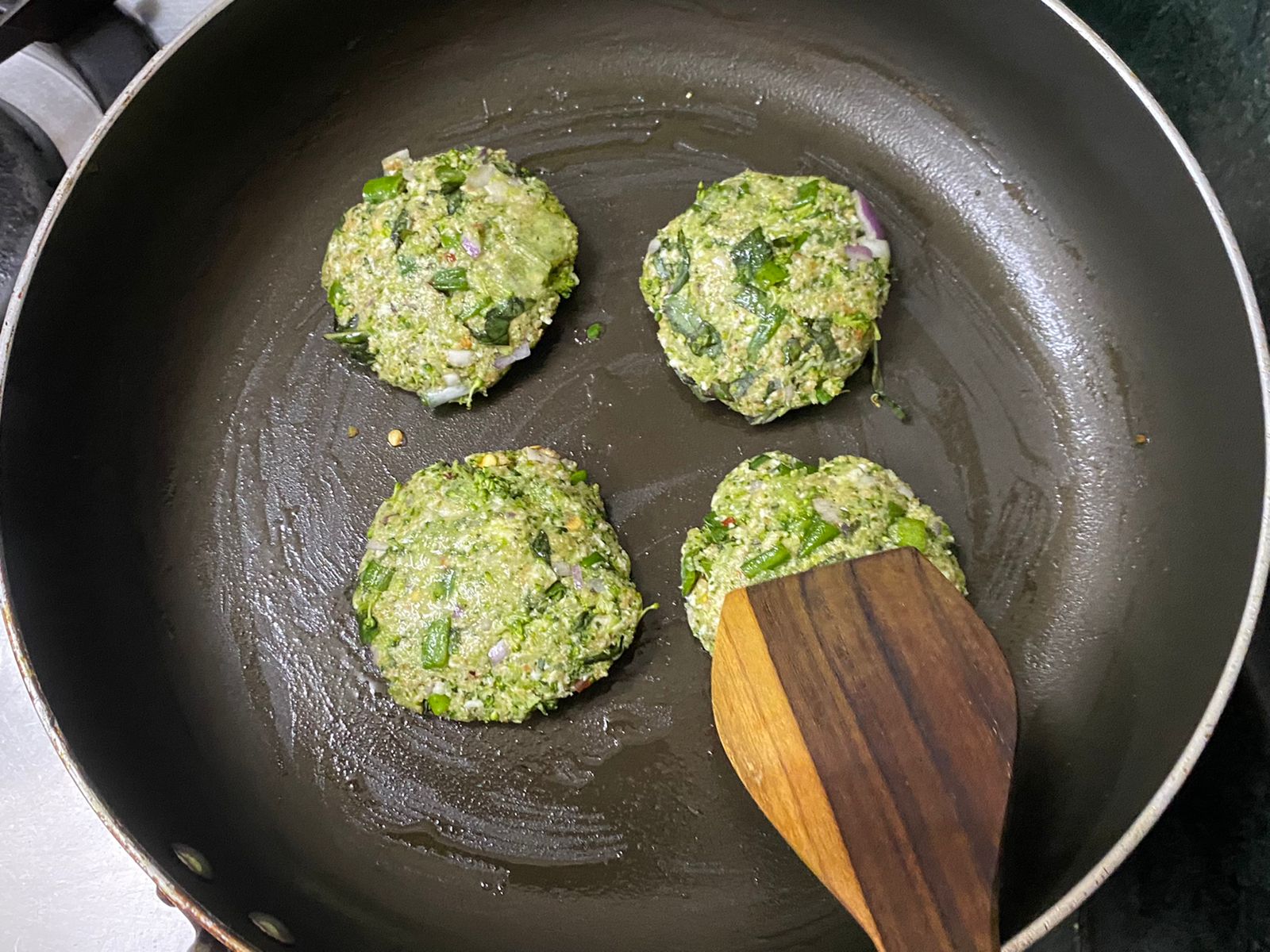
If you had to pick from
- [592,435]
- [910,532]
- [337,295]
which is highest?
[337,295]

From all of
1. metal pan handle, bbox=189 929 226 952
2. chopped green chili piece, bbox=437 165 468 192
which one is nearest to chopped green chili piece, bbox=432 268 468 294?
chopped green chili piece, bbox=437 165 468 192

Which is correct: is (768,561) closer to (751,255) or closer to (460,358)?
(751,255)

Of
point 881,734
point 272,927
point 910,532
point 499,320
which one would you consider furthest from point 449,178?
point 272,927

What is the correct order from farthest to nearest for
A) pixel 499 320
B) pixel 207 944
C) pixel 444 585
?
pixel 499 320 < pixel 444 585 < pixel 207 944

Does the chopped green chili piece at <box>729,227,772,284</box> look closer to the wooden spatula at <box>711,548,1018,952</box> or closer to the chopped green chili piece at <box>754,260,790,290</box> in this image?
the chopped green chili piece at <box>754,260,790,290</box>

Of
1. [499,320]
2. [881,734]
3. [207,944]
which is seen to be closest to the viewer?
[881,734]

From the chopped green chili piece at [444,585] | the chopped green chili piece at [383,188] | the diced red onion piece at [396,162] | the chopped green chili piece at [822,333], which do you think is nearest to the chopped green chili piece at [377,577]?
the chopped green chili piece at [444,585]
